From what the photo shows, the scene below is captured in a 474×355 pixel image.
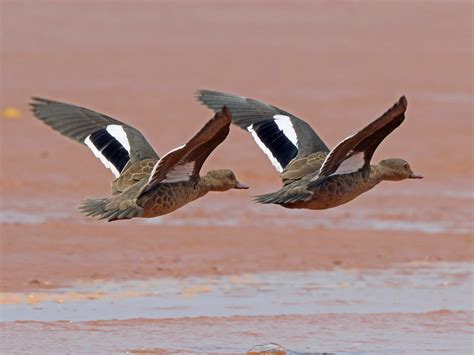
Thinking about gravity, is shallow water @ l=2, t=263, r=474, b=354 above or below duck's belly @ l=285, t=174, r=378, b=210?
below

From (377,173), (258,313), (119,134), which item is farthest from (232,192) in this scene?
(377,173)

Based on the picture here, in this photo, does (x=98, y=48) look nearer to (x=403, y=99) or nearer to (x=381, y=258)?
(x=381, y=258)

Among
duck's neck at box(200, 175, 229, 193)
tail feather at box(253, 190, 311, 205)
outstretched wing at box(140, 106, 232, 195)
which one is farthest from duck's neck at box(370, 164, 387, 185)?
outstretched wing at box(140, 106, 232, 195)

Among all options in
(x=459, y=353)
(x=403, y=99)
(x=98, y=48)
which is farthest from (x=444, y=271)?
(x=98, y=48)

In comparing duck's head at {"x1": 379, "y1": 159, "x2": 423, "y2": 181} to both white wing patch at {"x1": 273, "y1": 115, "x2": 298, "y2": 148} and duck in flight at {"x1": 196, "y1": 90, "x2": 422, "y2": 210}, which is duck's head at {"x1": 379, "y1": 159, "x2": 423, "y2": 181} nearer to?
duck in flight at {"x1": 196, "y1": 90, "x2": 422, "y2": 210}

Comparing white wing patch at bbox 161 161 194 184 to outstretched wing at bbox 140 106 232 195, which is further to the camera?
white wing patch at bbox 161 161 194 184

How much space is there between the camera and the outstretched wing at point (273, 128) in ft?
37.3

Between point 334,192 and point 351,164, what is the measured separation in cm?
25

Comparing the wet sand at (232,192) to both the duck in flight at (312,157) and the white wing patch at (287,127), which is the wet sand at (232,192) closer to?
the duck in flight at (312,157)

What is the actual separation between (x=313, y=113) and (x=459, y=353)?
13.6 meters

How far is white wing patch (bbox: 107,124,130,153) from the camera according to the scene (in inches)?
444

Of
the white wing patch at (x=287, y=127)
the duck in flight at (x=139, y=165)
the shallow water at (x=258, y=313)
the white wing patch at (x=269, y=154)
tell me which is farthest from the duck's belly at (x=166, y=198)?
the white wing patch at (x=287, y=127)

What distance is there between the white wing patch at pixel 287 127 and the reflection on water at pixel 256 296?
4.81 ft

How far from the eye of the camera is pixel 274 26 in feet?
131
